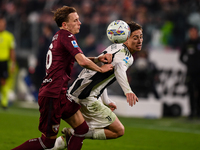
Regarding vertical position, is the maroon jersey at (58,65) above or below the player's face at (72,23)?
below

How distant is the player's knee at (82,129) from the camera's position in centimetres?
520

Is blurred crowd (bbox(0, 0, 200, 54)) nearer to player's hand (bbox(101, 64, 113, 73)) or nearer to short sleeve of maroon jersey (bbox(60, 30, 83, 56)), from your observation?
player's hand (bbox(101, 64, 113, 73))

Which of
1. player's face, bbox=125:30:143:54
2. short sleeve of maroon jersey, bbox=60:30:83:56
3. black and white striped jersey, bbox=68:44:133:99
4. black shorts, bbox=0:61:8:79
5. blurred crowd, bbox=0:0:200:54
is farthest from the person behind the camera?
blurred crowd, bbox=0:0:200:54

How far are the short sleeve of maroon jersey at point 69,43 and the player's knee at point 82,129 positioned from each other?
3.32 feet

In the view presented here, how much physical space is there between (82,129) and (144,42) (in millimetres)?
8121

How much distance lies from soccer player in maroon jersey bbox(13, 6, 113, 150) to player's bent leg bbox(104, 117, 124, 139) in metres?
0.61

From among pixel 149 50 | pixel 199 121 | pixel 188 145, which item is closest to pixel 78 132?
pixel 188 145

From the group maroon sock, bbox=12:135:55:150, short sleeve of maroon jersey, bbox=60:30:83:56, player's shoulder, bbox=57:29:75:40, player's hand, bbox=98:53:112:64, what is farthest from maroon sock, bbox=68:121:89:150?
player's shoulder, bbox=57:29:75:40

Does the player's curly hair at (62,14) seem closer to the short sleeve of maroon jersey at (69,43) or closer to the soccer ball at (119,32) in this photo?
the short sleeve of maroon jersey at (69,43)

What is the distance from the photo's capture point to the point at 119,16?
14.4 metres

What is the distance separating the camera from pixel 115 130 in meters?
5.41

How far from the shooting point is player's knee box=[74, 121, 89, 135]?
5.20m

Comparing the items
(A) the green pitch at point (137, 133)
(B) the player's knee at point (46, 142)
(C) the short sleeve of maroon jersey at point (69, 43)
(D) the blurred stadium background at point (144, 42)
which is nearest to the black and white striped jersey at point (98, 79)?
(C) the short sleeve of maroon jersey at point (69, 43)

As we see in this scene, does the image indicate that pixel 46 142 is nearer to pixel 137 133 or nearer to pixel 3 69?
pixel 137 133
